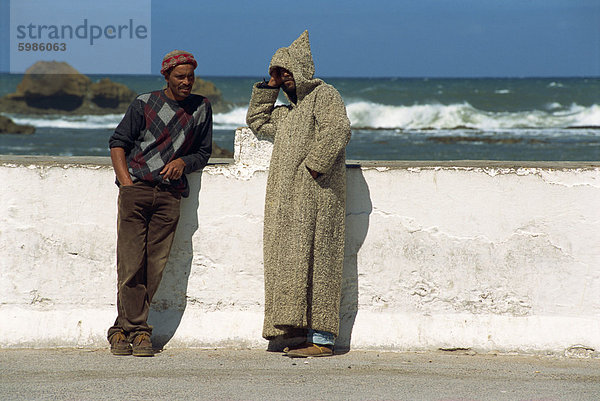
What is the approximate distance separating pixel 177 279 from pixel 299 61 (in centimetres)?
149

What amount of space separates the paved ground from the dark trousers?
265 mm

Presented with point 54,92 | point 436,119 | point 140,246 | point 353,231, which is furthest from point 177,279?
point 54,92

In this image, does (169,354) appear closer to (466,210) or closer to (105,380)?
(105,380)

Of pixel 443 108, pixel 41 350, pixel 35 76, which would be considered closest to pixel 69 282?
pixel 41 350

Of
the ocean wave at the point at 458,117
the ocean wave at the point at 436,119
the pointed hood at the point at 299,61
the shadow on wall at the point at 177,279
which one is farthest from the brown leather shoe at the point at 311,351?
the ocean wave at the point at 458,117

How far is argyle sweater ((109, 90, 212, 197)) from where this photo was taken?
437 centimetres

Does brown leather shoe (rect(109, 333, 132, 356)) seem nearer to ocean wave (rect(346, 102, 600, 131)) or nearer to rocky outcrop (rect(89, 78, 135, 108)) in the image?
ocean wave (rect(346, 102, 600, 131))

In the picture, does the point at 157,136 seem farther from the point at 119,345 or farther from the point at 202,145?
the point at 119,345

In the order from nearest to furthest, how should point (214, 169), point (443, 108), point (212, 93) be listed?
1. point (214, 169)
2. point (443, 108)
3. point (212, 93)

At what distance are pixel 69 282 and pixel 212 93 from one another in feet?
151

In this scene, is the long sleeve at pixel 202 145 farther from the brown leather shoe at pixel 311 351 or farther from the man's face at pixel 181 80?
the brown leather shoe at pixel 311 351

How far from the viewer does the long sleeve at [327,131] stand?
4.21 m

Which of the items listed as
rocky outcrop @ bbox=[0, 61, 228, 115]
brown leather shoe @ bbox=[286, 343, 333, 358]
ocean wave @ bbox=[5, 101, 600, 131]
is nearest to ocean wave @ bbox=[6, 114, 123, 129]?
ocean wave @ bbox=[5, 101, 600, 131]

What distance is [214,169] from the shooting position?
181 inches
